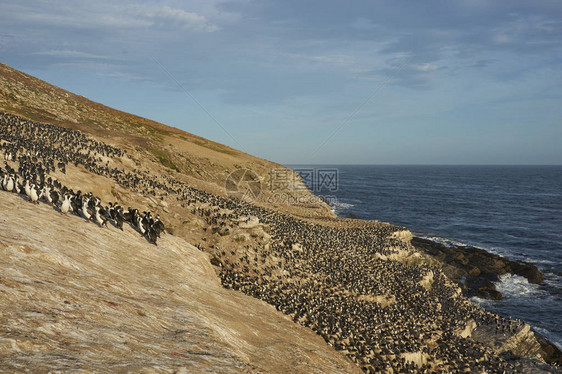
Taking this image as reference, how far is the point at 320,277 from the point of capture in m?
29.0

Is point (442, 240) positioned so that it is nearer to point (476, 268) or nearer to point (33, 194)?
point (476, 268)

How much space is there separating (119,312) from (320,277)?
19.9 metres

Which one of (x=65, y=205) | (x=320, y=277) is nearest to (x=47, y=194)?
(x=65, y=205)

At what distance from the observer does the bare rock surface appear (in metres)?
8.40

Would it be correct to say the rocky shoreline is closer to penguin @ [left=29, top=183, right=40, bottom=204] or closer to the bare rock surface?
the bare rock surface

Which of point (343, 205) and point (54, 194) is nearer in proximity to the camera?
point (54, 194)

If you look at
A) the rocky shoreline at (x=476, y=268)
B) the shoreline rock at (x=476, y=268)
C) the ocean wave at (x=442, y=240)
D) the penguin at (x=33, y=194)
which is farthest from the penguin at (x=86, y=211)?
the ocean wave at (x=442, y=240)

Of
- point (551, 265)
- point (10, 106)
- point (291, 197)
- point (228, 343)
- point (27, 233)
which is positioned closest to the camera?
point (228, 343)

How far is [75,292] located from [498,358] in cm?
2842

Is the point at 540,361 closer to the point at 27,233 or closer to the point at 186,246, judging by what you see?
the point at 186,246

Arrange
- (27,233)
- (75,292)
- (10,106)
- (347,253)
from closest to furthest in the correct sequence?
(75,292)
(27,233)
(347,253)
(10,106)

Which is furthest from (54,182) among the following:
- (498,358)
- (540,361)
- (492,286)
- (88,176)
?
(492,286)

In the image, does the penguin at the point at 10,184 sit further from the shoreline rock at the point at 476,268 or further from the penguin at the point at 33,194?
the shoreline rock at the point at 476,268

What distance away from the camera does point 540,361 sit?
26469 mm
